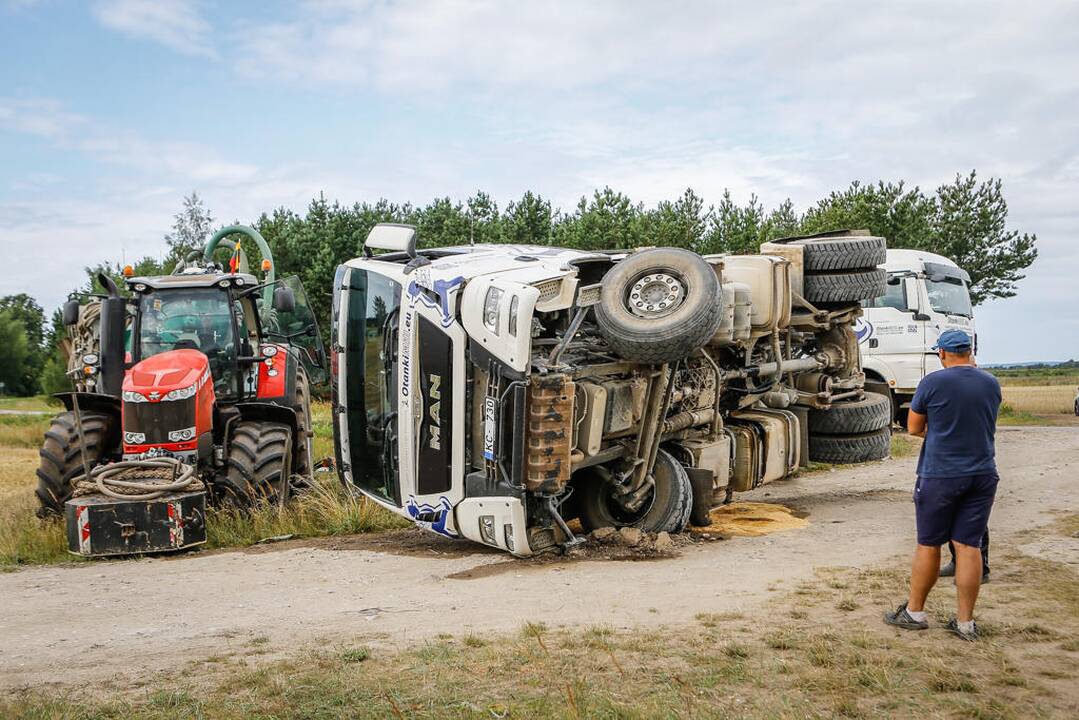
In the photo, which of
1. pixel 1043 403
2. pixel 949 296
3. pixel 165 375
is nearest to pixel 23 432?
pixel 165 375

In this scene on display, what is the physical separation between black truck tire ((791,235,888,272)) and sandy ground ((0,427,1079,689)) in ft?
9.05

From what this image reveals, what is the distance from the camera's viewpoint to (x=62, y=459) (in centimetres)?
888

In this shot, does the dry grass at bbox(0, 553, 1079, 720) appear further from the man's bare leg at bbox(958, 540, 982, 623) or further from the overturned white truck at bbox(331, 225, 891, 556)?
the overturned white truck at bbox(331, 225, 891, 556)

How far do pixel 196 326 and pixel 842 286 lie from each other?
6688 millimetres

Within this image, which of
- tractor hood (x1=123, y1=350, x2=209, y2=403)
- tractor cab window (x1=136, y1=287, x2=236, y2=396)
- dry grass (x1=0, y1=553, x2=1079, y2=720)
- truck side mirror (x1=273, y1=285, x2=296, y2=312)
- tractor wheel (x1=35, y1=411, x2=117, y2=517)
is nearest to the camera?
dry grass (x1=0, y1=553, x2=1079, y2=720)

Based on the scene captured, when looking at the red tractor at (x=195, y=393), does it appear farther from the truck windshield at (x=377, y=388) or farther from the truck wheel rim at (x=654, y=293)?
the truck wheel rim at (x=654, y=293)

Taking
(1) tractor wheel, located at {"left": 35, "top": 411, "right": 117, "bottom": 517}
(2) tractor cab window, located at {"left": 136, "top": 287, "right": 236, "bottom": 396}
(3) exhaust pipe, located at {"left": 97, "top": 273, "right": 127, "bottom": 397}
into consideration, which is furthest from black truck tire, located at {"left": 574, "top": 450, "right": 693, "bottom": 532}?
(3) exhaust pipe, located at {"left": 97, "top": 273, "right": 127, "bottom": 397}

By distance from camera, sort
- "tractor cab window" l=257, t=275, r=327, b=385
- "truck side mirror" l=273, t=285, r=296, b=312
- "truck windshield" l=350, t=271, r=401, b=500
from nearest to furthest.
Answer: "truck windshield" l=350, t=271, r=401, b=500, "truck side mirror" l=273, t=285, r=296, b=312, "tractor cab window" l=257, t=275, r=327, b=385

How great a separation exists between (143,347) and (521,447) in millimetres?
5035

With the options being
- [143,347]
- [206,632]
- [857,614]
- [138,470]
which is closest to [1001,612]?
[857,614]

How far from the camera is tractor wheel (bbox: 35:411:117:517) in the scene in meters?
8.88

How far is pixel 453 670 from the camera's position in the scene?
4617 mm

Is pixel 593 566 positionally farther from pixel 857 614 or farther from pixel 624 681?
pixel 624 681

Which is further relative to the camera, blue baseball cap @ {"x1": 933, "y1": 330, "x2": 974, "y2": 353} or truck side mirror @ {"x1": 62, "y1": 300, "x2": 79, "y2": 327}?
truck side mirror @ {"x1": 62, "y1": 300, "x2": 79, "y2": 327}
